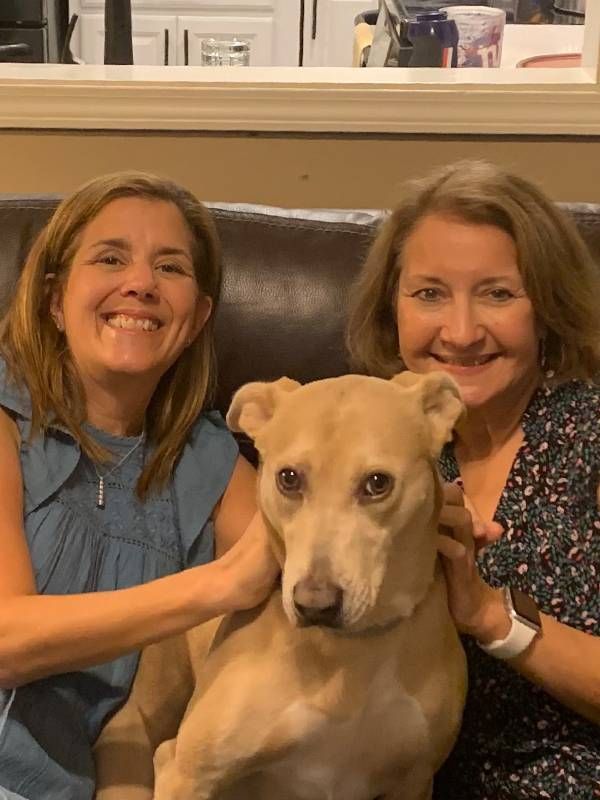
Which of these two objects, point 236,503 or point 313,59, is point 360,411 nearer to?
point 236,503

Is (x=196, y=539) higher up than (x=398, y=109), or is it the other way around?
(x=398, y=109)

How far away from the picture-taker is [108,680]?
1460mm

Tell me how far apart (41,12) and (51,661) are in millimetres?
3734

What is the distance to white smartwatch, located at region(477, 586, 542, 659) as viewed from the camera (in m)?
1.30

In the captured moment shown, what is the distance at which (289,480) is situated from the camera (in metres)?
1.15

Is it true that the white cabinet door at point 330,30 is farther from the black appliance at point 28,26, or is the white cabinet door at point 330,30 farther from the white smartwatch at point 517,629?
the white smartwatch at point 517,629

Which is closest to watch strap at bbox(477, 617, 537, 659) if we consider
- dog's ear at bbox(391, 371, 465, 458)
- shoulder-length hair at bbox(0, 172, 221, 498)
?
dog's ear at bbox(391, 371, 465, 458)

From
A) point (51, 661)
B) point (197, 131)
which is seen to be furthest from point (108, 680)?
point (197, 131)

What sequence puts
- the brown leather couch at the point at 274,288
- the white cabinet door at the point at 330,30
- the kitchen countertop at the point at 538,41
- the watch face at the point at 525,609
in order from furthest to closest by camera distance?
1. the white cabinet door at the point at 330,30
2. the kitchen countertop at the point at 538,41
3. the brown leather couch at the point at 274,288
4. the watch face at the point at 525,609

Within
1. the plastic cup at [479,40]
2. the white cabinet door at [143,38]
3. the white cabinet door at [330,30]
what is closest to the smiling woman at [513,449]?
the plastic cup at [479,40]

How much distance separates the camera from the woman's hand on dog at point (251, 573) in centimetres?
125

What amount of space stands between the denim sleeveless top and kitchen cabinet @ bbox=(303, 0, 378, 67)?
3.89 meters

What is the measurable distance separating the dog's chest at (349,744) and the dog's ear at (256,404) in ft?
1.05

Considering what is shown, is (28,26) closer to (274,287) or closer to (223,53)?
(223,53)
